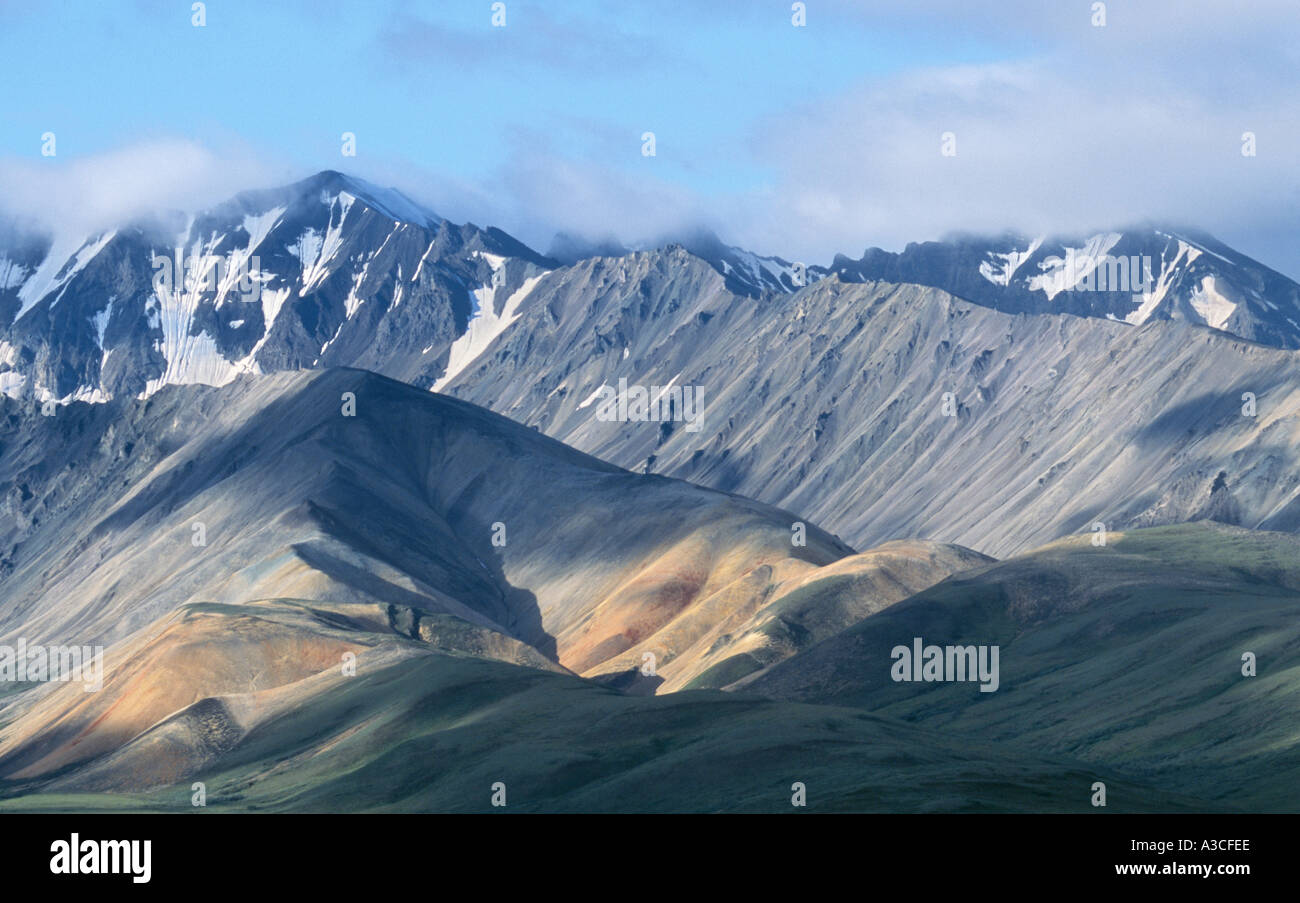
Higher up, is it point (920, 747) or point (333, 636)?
point (333, 636)

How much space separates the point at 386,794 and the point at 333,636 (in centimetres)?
5216

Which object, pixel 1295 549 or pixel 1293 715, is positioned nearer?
pixel 1293 715

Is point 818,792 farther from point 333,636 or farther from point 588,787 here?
point 333,636
